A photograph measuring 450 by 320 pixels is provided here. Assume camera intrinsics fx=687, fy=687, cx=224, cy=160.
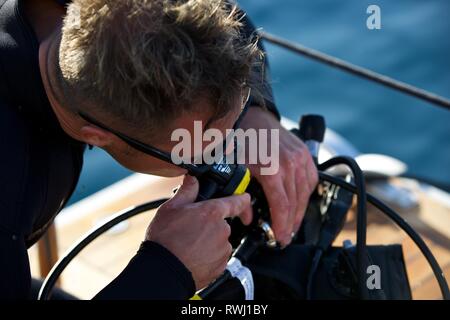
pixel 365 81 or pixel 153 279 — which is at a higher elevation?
pixel 365 81

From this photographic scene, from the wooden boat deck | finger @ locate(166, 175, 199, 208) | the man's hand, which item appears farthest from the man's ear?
the wooden boat deck

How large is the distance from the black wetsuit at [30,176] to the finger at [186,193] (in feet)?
0.22

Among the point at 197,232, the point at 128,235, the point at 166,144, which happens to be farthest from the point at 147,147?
the point at 128,235

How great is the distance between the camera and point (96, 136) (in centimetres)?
90

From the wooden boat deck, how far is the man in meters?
0.49

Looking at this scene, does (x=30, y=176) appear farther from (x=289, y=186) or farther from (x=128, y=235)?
(x=128, y=235)

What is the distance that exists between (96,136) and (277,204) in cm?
28

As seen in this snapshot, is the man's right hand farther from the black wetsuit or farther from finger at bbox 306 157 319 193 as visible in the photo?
finger at bbox 306 157 319 193

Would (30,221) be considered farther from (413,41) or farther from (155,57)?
(413,41)

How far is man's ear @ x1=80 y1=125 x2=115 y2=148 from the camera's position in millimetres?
883

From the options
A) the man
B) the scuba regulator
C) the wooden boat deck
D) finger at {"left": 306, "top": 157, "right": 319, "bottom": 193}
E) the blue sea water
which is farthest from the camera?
the blue sea water

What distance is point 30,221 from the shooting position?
35.5 inches
